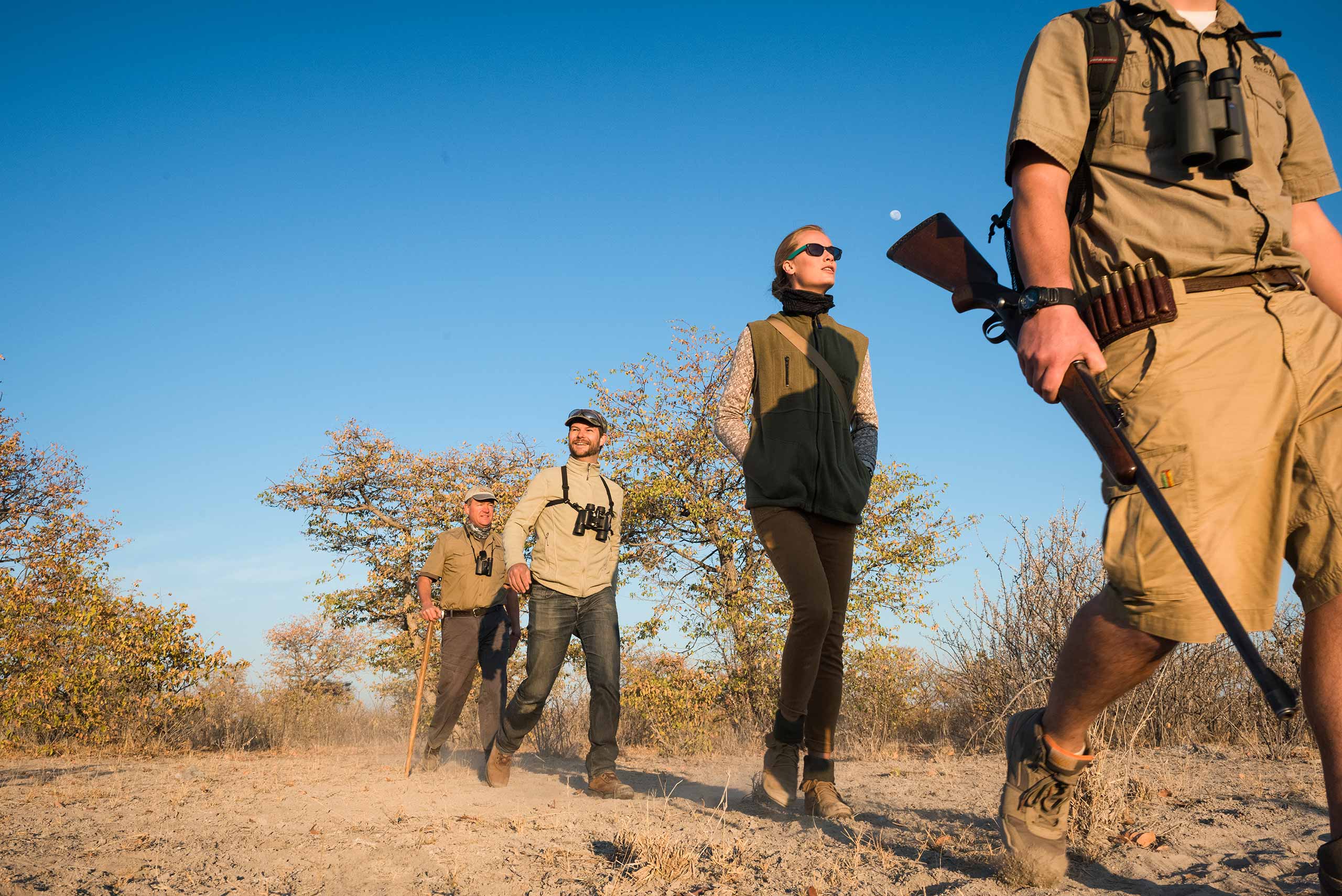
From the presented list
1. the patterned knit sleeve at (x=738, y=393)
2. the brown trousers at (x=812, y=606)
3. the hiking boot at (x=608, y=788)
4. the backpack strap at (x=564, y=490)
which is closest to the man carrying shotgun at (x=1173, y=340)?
the brown trousers at (x=812, y=606)

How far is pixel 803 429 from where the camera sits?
388 centimetres

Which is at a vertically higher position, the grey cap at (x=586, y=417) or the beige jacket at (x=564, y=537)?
the grey cap at (x=586, y=417)

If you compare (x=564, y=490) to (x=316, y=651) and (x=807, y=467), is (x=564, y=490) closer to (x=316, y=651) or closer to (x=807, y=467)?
(x=807, y=467)

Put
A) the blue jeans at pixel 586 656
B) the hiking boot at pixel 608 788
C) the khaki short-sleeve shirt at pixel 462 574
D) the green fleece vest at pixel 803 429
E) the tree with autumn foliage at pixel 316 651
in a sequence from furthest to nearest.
Answer: the tree with autumn foliage at pixel 316 651 < the khaki short-sleeve shirt at pixel 462 574 < the blue jeans at pixel 586 656 < the hiking boot at pixel 608 788 < the green fleece vest at pixel 803 429

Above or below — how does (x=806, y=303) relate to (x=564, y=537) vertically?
above

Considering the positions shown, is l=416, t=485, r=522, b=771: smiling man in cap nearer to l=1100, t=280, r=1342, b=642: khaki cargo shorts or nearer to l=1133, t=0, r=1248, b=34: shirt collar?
l=1100, t=280, r=1342, b=642: khaki cargo shorts

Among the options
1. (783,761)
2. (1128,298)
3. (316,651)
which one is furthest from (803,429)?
(316,651)

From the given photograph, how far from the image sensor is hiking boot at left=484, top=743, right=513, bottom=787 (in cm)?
578

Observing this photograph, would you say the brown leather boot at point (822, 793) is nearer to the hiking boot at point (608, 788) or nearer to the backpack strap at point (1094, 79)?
the hiking boot at point (608, 788)

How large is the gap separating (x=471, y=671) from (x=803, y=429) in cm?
521

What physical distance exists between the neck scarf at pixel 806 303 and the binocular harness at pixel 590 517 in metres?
2.24

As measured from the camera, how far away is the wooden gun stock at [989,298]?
184 centimetres

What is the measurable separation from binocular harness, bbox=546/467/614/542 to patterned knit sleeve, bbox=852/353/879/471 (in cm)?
219

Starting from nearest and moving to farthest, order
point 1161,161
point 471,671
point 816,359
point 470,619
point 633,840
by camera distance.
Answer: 1. point 1161,161
2. point 633,840
3. point 816,359
4. point 471,671
5. point 470,619
